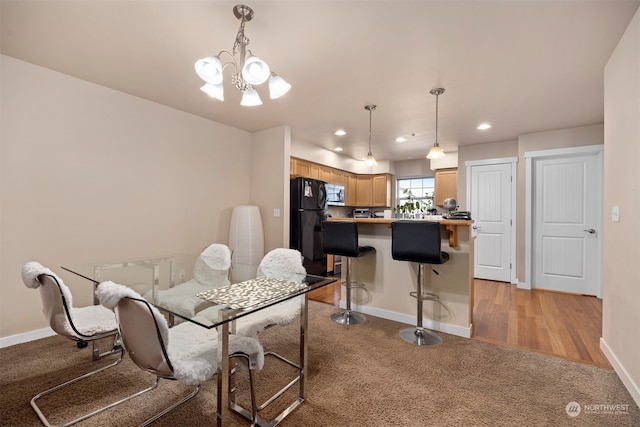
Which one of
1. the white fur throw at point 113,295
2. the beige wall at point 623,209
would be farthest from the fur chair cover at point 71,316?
the beige wall at point 623,209

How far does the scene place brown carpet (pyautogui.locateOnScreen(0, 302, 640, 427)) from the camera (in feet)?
5.06

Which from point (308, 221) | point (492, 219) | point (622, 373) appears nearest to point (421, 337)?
point (622, 373)

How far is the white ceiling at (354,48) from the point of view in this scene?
174 centimetres

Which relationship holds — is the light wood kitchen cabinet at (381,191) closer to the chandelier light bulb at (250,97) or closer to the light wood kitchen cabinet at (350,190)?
the light wood kitchen cabinet at (350,190)

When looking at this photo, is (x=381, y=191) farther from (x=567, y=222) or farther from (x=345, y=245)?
(x=345, y=245)

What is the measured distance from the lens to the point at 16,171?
91.7 inches

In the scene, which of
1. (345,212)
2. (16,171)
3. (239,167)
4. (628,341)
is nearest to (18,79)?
(16,171)

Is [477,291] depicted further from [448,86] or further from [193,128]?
[193,128]

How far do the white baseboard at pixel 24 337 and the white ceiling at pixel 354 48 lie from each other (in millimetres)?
2356

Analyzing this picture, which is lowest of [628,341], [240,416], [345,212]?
[240,416]

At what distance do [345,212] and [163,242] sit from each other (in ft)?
13.7

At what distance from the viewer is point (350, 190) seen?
6461mm

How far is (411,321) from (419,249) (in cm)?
97

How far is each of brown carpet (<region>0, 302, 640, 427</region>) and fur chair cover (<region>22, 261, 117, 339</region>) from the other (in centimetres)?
42
